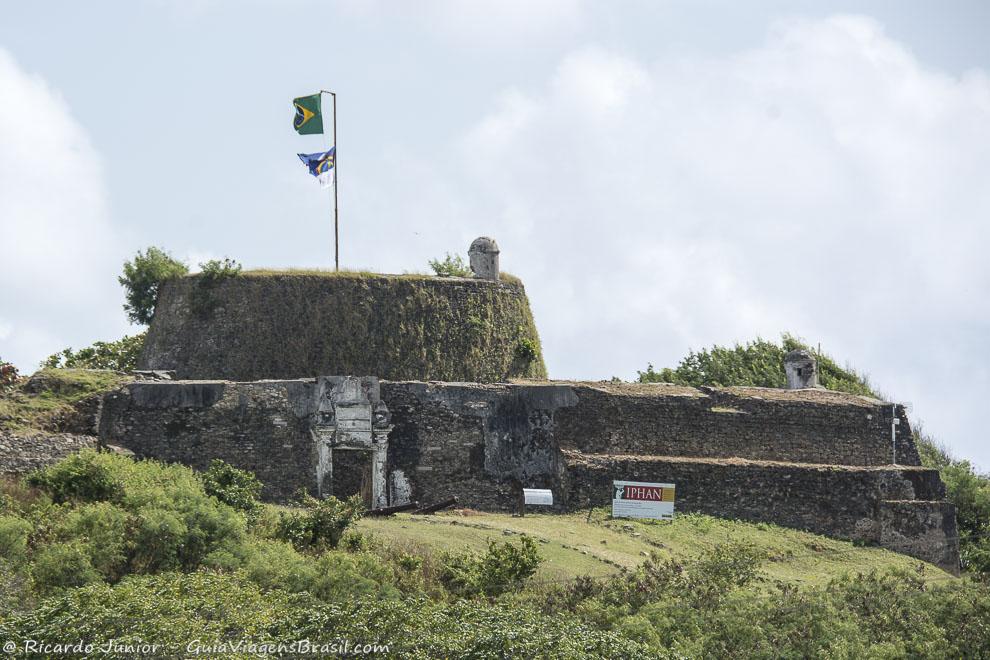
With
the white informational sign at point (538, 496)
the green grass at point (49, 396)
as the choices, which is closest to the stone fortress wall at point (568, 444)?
the white informational sign at point (538, 496)

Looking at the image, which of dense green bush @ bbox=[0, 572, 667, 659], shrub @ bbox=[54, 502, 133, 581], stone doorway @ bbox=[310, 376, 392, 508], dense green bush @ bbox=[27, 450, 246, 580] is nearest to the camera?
dense green bush @ bbox=[0, 572, 667, 659]

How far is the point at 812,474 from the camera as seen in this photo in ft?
106

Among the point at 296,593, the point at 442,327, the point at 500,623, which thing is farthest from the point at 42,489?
the point at 442,327

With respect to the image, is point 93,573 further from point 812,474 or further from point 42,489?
point 812,474

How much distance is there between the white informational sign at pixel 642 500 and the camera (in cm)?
3067

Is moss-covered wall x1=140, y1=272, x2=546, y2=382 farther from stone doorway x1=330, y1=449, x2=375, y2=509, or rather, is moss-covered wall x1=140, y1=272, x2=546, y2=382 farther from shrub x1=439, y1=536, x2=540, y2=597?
shrub x1=439, y1=536, x2=540, y2=597

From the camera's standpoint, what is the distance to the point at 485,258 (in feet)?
122

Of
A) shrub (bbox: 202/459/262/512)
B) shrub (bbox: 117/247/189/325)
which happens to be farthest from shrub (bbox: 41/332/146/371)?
shrub (bbox: 202/459/262/512)

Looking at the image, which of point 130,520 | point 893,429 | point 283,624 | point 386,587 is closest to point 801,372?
point 893,429

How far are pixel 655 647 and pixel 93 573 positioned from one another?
7.66m

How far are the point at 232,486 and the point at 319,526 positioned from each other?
226 cm

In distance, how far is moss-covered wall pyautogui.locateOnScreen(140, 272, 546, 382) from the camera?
34.7 metres

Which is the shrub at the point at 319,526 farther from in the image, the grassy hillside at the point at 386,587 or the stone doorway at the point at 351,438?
the stone doorway at the point at 351,438

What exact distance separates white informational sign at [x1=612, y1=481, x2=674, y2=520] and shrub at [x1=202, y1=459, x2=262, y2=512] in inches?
290
